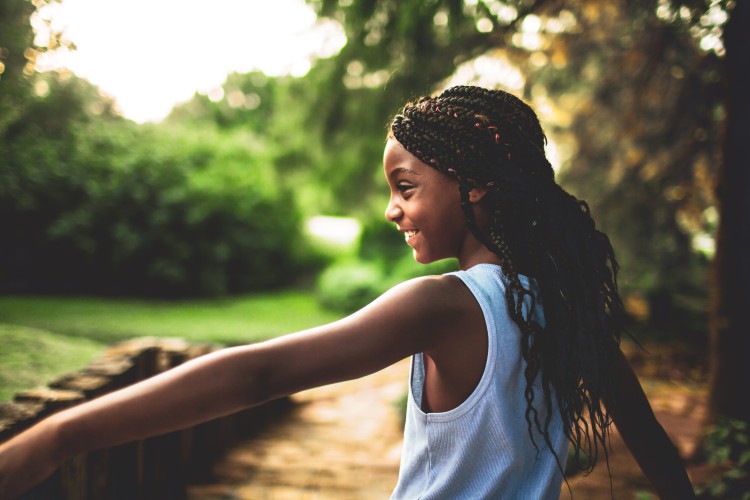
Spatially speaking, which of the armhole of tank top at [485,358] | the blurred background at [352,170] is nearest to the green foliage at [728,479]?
the blurred background at [352,170]

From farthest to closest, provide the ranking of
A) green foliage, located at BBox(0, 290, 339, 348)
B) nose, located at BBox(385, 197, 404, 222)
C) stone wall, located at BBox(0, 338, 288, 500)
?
green foliage, located at BBox(0, 290, 339, 348) < stone wall, located at BBox(0, 338, 288, 500) < nose, located at BBox(385, 197, 404, 222)

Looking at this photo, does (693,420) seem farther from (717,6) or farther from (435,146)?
(435,146)

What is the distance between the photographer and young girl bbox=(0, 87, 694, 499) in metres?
0.86

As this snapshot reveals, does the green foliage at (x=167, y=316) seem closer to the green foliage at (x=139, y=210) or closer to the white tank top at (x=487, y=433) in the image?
the green foliage at (x=139, y=210)

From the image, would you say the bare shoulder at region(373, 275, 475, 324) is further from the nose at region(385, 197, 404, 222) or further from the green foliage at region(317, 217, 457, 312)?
the green foliage at region(317, 217, 457, 312)

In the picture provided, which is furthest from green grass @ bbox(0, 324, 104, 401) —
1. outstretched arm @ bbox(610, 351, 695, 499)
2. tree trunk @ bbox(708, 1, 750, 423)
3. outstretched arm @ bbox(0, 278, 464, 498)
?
tree trunk @ bbox(708, 1, 750, 423)

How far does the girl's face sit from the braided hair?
29 mm

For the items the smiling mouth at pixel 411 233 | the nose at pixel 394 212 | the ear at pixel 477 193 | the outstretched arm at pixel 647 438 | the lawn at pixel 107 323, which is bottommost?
the outstretched arm at pixel 647 438

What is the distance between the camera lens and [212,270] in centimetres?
1038

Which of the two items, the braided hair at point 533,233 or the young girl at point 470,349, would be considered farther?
the braided hair at point 533,233

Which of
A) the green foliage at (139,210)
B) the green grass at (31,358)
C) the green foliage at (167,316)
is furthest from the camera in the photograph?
the green foliage at (167,316)

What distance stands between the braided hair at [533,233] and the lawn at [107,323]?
269cm

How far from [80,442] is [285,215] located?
11.9 meters

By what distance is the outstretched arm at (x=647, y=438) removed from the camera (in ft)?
4.19
